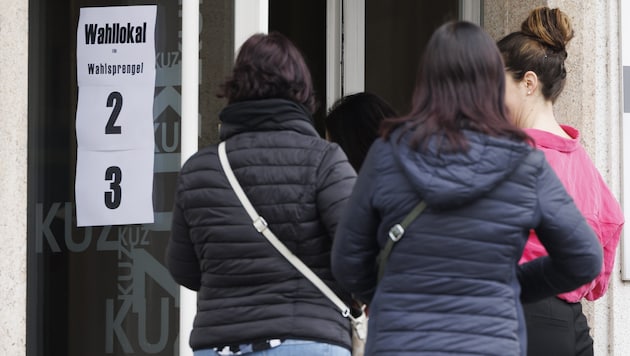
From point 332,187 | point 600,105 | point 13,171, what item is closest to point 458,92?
point 332,187

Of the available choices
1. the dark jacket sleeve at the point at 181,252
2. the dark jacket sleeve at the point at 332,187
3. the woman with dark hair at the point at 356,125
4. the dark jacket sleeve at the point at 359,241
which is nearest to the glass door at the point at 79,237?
the woman with dark hair at the point at 356,125

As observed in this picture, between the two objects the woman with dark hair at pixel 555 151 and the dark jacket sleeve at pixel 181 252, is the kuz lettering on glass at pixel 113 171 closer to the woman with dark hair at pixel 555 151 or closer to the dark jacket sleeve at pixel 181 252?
the dark jacket sleeve at pixel 181 252

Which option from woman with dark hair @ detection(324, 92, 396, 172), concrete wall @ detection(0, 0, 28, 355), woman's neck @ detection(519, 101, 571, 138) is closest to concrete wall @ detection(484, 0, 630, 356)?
woman with dark hair @ detection(324, 92, 396, 172)

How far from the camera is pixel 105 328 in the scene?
5938mm

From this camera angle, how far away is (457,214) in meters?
3.43

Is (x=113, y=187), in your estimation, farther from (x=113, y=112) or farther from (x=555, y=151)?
(x=555, y=151)

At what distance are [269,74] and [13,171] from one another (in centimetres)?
178

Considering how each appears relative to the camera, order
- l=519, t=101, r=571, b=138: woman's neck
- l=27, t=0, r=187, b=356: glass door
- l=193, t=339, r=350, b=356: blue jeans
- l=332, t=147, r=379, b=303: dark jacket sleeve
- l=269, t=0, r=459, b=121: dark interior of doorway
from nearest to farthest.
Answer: l=332, t=147, r=379, b=303: dark jacket sleeve → l=193, t=339, r=350, b=356: blue jeans → l=519, t=101, r=571, b=138: woman's neck → l=27, t=0, r=187, b=356: glass door → l=269, t=0, r=459, b=121: dark interior of doorway

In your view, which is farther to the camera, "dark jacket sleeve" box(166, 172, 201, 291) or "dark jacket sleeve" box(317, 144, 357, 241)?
"dark jacket sleeve" box(166, 172, 201, 291)

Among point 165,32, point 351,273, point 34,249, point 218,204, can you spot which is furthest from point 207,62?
point 351,273

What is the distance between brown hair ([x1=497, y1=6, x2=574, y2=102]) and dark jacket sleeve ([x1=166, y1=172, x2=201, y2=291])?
140cm

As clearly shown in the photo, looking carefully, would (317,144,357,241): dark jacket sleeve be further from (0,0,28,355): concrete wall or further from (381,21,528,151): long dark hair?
(0,0,28,355): concrete wall

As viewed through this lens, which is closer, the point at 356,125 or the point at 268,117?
the point at 268,117

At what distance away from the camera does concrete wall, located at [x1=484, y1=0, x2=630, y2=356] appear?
6.65 meters
